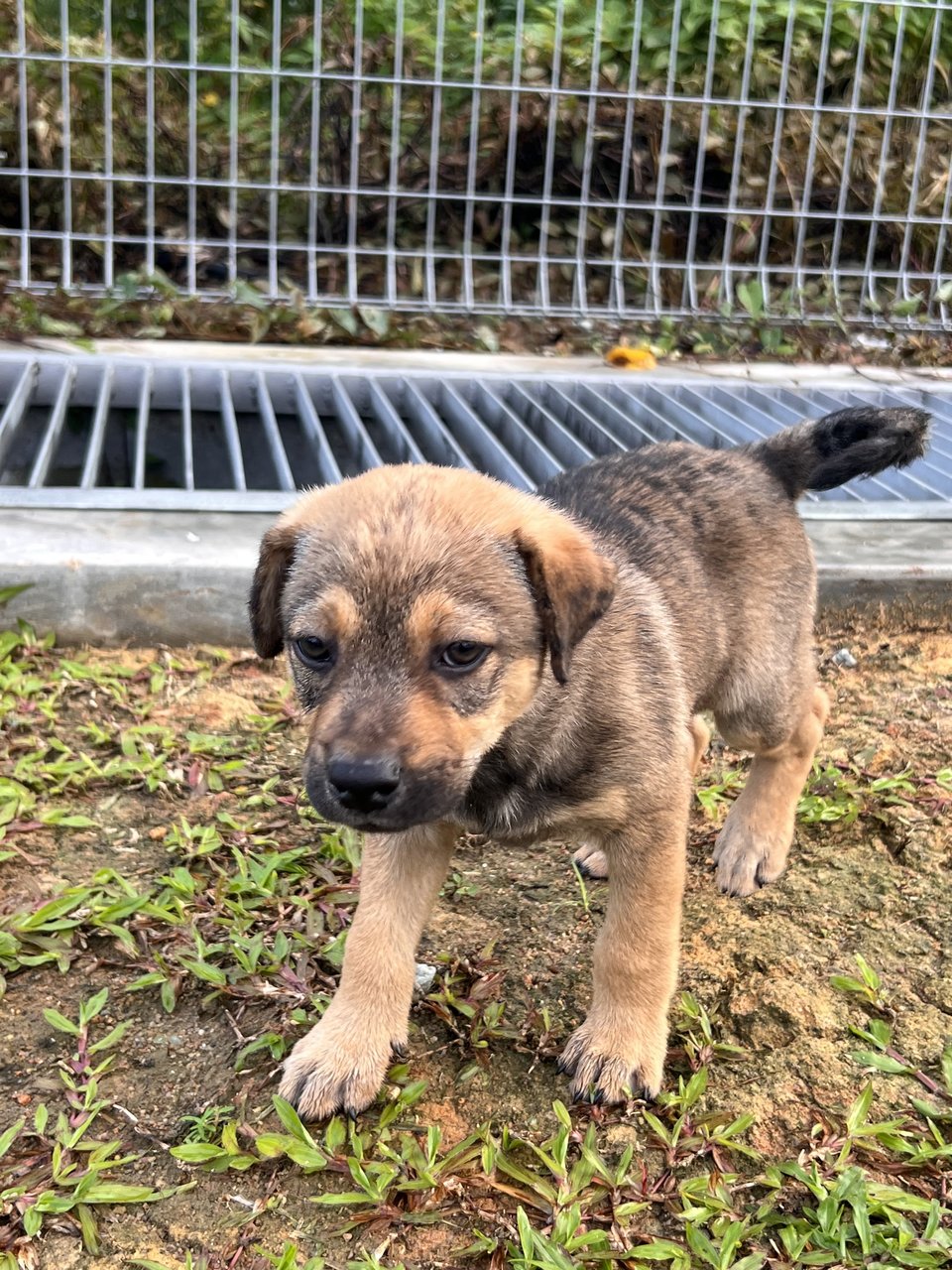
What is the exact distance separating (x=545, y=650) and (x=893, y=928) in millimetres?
1280

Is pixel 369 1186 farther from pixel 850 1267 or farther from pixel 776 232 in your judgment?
pixel 776 232

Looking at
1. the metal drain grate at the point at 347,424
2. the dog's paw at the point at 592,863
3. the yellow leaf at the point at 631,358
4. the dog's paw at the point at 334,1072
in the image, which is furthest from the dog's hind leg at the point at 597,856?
the yellow leaf at the point at 631,358

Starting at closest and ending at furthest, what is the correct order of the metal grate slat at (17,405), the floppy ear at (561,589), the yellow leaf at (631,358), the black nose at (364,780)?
the black nose at (364,780), the floppy ear at (561,589), the metal grate slat at (17,405), the yellow leaf at (631,358)

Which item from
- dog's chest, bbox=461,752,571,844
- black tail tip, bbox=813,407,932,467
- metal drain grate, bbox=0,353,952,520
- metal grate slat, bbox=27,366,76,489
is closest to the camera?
dog's chest, bbox=461,752,571,844

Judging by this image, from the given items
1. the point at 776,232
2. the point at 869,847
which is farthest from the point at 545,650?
the point at 776,232

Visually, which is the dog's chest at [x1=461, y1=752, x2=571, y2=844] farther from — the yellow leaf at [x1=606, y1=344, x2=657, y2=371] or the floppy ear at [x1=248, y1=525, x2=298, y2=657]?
the yellow leaf at [x1=606, y1=344, x2=657, y2=371]

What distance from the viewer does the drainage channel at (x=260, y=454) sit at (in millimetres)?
4473

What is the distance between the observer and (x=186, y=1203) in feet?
7.74

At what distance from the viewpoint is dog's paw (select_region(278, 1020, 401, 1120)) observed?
8.41 ft

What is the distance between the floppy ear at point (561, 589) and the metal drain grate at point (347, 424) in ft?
7.71

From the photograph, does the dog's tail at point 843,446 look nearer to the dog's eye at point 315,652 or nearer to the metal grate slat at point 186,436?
the dog's eye at point 315,652

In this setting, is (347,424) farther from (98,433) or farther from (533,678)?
(533,678)

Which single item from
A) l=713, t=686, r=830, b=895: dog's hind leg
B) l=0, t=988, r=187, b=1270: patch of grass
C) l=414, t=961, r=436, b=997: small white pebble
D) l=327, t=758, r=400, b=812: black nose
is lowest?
l=0, t=988, r=187, b=1270: patch of grass

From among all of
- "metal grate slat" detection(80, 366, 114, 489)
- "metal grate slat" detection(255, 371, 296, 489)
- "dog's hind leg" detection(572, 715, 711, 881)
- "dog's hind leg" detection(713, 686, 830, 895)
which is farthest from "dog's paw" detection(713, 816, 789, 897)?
"metal grate slat" detection(80, 366, 114, 489)
